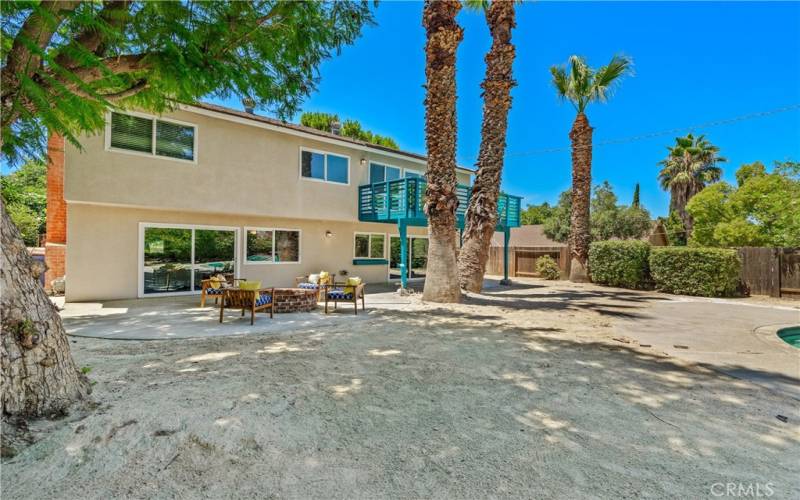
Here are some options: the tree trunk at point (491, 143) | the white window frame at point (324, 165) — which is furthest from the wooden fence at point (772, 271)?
the white window frame at point (324, 165)

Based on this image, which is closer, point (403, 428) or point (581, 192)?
point (403, 428)

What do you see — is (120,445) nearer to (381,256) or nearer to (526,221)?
(381,256)

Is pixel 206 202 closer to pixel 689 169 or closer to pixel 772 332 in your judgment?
pixel 772 332

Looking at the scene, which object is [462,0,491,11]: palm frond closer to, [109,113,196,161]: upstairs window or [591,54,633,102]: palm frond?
[591,54,633,102]: palm frond

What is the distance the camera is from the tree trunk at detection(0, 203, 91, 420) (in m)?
2.91

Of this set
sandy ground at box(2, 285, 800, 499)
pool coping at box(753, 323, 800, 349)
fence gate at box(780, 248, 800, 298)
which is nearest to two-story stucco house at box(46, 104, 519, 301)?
sandy ground at box(2, 285, 800, 499)

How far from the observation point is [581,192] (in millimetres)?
18953

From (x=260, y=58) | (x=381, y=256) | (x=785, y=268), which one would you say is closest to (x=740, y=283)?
(x=785, y=268)

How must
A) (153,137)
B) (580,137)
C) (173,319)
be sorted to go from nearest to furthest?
(173,319)
(153,137)
(580,137)

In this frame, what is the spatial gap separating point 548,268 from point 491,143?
36.7 ft

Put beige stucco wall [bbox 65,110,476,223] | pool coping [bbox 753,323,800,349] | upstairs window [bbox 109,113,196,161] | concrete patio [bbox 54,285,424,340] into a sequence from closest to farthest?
concrete patio [bbox 54,285,424,340] → pool coping [bbox 753,323,800,349] → beige stucco wall [bbox 65,110,476,223] → upstairs window [bbox 109,113,196,161]

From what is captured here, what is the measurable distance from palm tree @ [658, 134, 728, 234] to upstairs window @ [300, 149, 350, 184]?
3032cm

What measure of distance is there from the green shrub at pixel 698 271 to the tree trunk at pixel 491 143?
310 inches
